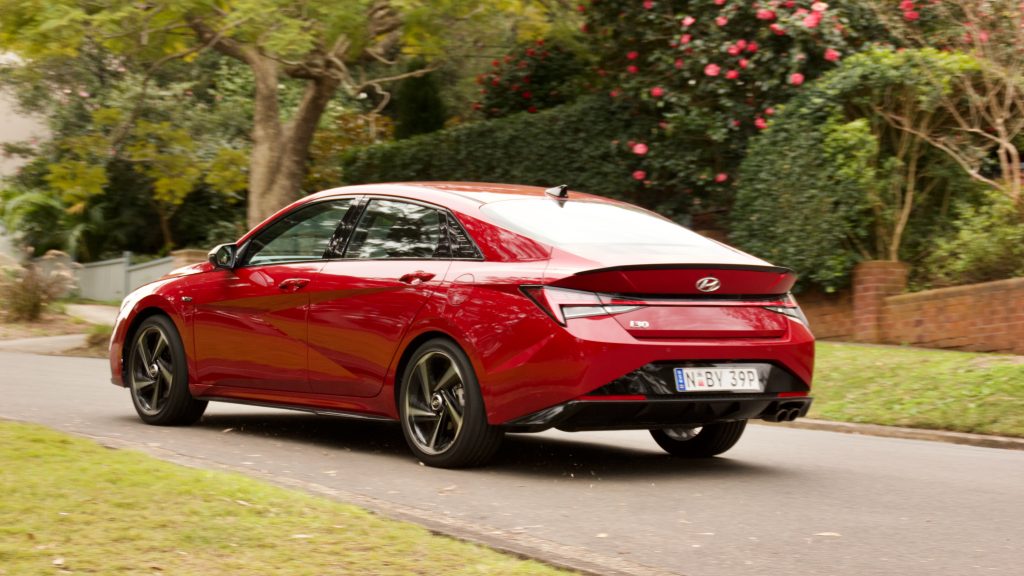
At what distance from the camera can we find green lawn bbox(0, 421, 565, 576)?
4715 mm

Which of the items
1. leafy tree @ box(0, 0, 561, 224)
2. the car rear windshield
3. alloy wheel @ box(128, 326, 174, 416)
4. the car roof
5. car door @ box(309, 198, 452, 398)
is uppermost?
leafy tree @ box(0, 0, 561, 224)

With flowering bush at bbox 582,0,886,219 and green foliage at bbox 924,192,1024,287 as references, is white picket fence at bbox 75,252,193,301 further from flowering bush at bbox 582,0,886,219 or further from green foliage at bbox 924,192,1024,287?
green foliage at bbox 924,192,1024,287

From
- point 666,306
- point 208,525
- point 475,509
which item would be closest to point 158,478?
point 208,525

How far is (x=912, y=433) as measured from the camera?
1020 centimetres

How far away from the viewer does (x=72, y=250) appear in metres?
30.7

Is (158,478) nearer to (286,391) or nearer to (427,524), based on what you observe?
(427,524)

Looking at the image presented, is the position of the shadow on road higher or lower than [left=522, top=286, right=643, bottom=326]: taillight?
lower

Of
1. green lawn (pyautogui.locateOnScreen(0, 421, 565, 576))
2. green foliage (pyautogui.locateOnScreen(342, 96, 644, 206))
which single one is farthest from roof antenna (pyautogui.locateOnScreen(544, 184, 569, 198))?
green foliage (pyautogui.locateOnScreen(342, 96, 644, 206))

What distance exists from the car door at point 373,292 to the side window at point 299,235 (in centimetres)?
24

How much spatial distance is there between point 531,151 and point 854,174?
20.4 feet

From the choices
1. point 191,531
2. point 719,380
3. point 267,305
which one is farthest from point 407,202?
point 191,531

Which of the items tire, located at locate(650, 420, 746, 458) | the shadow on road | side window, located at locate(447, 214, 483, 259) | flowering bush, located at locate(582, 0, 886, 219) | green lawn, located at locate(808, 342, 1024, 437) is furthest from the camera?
flowering bush, located at locate(582, 0, 886, 219)

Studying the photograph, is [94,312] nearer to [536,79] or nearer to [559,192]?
[536,79]

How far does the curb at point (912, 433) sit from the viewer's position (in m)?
9.62
